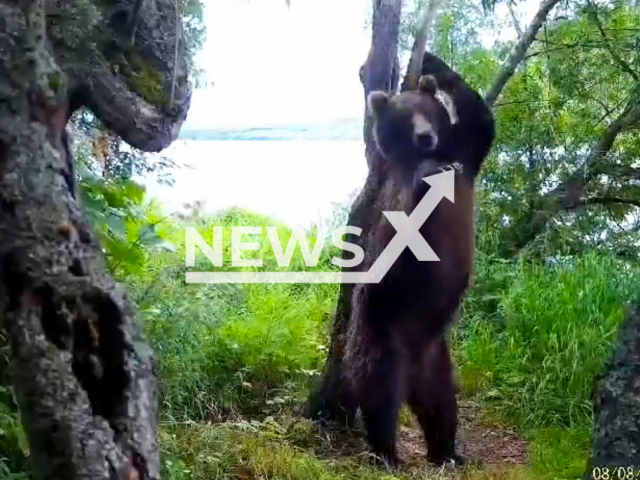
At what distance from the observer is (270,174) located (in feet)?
10.8

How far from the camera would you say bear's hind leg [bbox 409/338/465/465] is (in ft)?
8.64

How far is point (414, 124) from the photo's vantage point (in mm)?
2428

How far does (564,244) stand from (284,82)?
129cm

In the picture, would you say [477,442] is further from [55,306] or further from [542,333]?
[55,306]

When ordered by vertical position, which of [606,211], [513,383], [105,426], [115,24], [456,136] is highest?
[115,24]

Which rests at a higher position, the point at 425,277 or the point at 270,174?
the point at 270,174

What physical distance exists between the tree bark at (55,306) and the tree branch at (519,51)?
1.84m

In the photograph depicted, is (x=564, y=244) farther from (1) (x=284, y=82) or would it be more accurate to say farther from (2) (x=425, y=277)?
(1) (x=284, y=82)

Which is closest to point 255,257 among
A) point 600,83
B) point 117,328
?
point 600,83

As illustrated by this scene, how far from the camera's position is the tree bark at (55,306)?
124 centimetres

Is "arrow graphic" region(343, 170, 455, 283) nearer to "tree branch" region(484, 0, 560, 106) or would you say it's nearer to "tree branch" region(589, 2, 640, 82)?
"tree branch" region(484, 0, 560, 106)

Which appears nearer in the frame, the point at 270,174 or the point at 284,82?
the point at 284,82
